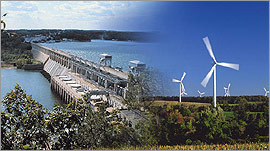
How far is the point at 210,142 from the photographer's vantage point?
6.27m

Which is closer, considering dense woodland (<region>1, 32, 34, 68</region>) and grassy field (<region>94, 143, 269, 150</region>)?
grassy field (<region>94, 143, 269, 150</region>)

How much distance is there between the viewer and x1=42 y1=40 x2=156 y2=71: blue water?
24.0ft

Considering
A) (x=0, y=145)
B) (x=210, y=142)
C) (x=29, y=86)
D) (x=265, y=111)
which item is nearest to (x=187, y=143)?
(x=210, y=142)

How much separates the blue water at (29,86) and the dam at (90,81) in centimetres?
30

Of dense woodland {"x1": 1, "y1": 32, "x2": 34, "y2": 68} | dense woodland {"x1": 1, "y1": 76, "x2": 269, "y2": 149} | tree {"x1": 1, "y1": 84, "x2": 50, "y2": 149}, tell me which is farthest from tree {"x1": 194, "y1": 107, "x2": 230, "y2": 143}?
dense woodland {"x1": 1, "y1": 32, "x2": 34, "y2": 68}

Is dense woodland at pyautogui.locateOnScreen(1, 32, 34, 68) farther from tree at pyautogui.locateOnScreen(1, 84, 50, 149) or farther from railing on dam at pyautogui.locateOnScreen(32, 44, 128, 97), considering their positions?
tree at pyautogui.locateOnScreen(1, 84, 50, 149)

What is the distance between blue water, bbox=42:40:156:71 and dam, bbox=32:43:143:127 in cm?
19

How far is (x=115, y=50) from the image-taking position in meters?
7.98

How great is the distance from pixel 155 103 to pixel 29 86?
11.3 feet

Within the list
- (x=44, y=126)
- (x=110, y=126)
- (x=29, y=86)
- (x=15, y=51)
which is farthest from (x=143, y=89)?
(x=15, y=51)

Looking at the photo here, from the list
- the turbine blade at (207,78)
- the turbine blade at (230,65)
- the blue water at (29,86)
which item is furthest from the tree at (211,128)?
the blue water at (29,86)

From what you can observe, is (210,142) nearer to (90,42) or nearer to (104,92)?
(104,92)

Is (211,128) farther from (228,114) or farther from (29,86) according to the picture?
(29,86)

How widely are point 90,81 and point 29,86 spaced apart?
1620mm
